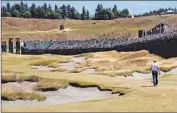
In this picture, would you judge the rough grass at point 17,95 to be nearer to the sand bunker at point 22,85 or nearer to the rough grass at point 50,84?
the sand bunker at point 22,85

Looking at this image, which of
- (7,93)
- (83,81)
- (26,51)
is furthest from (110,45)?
(7,93)

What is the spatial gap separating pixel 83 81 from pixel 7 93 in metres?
10.2

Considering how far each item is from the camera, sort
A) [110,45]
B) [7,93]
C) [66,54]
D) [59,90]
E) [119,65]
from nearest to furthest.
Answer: [7,93], [59,90], [119,65], [110,45], [66,54]

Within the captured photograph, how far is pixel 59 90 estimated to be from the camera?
4275 cm

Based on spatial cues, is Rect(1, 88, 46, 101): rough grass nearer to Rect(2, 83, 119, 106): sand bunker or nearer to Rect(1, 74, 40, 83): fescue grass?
Rect(2, 83, 119, 106): sand bunker

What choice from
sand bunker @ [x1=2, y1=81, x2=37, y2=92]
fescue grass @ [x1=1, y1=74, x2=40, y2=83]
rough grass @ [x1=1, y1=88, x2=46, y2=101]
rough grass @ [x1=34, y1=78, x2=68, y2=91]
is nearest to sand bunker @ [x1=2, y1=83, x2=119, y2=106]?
rough grass @ [x1=1, y1=88, x2=46, y2=101]

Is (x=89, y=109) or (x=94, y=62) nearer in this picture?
(x=89, y=109)

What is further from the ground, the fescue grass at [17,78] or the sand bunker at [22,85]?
the fescue grass at [17,78]

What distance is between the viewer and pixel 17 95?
38000 millimetres

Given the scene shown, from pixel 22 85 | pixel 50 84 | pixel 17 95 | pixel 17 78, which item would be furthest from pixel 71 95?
pixel 17 78

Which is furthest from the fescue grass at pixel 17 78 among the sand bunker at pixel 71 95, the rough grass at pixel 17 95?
the rough grass at pixel 17 95

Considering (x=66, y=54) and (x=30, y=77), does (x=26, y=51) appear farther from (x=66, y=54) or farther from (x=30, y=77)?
(x=30, y=77)

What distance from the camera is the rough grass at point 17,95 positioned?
122 ft

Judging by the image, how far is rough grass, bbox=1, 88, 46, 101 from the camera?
3728 cm
